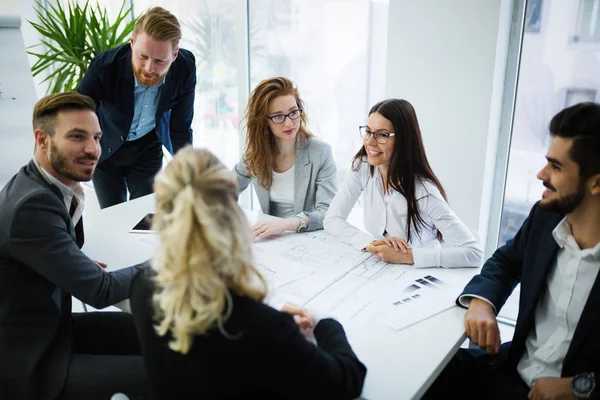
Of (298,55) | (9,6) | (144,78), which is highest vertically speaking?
(9,6)

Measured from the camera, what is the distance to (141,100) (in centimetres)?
272

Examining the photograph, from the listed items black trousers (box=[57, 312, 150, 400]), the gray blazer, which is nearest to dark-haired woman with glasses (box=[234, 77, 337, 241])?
the gray blazer

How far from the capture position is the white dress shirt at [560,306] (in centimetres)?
138

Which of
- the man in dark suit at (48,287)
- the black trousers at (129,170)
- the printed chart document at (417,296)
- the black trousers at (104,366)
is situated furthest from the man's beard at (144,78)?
the printed chart document at (417,296)

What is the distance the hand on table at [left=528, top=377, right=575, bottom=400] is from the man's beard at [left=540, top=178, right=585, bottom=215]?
0.43m

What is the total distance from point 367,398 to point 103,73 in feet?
7.02

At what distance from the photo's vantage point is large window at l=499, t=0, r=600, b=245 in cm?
253

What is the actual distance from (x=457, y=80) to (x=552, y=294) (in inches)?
60.9

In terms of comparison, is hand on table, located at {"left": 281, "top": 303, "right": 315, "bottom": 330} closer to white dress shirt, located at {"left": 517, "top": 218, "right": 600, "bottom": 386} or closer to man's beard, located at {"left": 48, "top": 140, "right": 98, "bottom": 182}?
white dress shirt, located at {"left": 517, "top": 218, "right": 600, "bottom": 386}

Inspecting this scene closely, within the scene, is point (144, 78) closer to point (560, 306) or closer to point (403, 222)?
point (403, 222)

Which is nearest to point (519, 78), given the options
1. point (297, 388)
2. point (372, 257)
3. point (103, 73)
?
point (372, 257)

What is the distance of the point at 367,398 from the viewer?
1131 mm

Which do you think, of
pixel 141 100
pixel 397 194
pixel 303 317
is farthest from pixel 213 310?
pixel 141 100

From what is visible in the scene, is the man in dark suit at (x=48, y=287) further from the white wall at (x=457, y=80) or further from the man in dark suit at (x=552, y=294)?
the white wall at (x=457, y=80)
